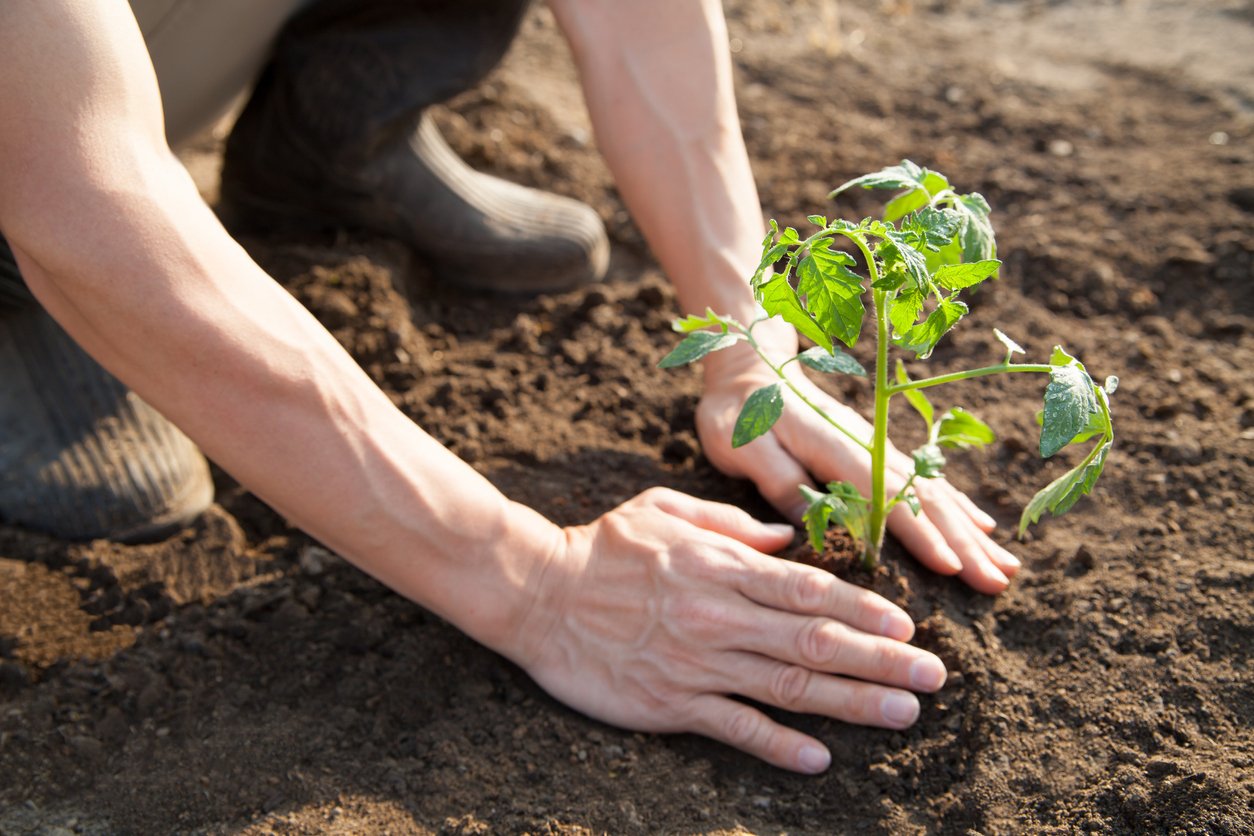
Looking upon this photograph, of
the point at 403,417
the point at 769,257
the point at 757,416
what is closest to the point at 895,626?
the point at 757,416

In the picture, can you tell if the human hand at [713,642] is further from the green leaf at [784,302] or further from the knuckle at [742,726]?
the green leaf at [784,302]

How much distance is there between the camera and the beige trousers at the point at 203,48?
1.80m

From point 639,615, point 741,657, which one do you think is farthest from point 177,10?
point 741,657

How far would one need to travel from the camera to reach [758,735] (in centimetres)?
139

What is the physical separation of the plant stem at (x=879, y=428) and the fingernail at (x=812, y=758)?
0.32m

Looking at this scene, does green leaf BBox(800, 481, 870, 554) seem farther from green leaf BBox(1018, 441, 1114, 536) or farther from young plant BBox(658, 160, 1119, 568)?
green leaf BBox(1018, 441, 1114, 536)

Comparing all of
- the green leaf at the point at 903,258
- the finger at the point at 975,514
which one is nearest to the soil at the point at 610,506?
the finger at the point at 975,514

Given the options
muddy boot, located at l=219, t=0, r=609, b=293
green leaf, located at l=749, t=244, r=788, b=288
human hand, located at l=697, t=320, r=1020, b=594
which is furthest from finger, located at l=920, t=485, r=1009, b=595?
muddy boot, located at l=219, t=0, r=609, b=293

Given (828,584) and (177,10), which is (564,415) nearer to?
(828,584)

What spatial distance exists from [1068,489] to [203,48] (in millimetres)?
1954

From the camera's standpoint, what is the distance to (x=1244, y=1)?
3.59 meters

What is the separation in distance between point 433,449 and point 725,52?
1.14 meters

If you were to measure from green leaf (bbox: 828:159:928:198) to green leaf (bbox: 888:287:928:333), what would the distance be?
0.15 m

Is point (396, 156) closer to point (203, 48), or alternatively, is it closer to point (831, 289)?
point (203, 48)
